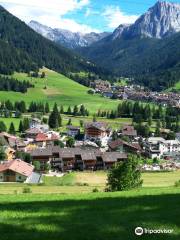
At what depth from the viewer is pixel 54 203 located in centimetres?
1706

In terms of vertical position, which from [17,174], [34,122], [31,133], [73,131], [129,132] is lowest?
[73,131]

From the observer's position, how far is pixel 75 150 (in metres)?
97.8

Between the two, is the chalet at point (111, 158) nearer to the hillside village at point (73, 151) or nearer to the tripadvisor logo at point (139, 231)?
the hillside village at point (73, 151)

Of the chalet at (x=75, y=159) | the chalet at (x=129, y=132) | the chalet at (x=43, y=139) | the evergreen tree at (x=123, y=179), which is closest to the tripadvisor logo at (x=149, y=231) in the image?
the evergreen tree at (x=123, y=179)

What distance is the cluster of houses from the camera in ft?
259

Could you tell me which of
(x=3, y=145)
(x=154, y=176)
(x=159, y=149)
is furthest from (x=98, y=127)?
(x=154, y=176)

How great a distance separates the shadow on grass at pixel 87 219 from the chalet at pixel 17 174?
2270 inches

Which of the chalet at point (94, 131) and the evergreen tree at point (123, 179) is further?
the chalet at point (94, 131)

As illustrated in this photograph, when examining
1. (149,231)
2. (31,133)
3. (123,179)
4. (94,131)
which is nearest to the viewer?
(149,231)

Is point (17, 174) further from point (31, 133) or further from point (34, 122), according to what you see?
point (34, 122)

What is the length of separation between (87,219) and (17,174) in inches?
2487

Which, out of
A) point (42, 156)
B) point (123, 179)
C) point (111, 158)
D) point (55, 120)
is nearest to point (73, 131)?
point (55, 120)

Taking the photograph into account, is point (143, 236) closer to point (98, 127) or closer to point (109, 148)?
point (109, 148)

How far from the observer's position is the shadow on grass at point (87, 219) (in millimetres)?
11633
